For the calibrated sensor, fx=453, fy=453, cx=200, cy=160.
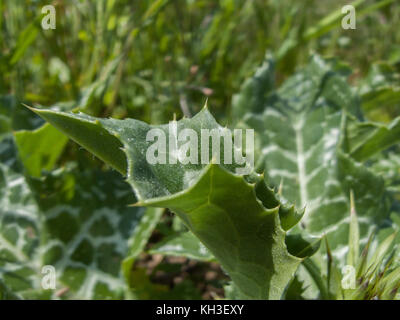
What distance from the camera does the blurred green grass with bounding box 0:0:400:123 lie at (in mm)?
1385

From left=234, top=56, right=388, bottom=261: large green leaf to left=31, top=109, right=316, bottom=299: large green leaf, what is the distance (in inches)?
13.3

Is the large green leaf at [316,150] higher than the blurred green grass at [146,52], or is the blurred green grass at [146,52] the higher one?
the blurred green grass at [146,52]

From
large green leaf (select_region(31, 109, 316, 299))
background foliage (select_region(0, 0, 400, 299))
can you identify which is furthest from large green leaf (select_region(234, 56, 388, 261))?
large green leaf (select_region(31, 109, 316, 299))

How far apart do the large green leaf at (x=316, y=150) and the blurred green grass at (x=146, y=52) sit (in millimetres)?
155

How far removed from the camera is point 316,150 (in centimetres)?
127

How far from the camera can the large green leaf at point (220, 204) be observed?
2.12 feet

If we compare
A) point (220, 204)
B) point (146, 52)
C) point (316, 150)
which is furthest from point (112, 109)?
point (220, 204)

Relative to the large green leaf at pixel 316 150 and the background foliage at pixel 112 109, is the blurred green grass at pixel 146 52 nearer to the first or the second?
the background foliage at pixel 112 109

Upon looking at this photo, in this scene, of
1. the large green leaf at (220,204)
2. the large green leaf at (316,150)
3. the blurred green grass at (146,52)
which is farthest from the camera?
the blurred green grass at (146,52)

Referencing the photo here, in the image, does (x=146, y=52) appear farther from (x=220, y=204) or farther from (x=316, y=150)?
(x=220, y=204)

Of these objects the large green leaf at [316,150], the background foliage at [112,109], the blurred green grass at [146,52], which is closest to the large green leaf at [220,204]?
the background foliage at [112,109]

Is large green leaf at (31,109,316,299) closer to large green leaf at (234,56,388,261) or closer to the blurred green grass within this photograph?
large green leaf at (234,56,388,261)
